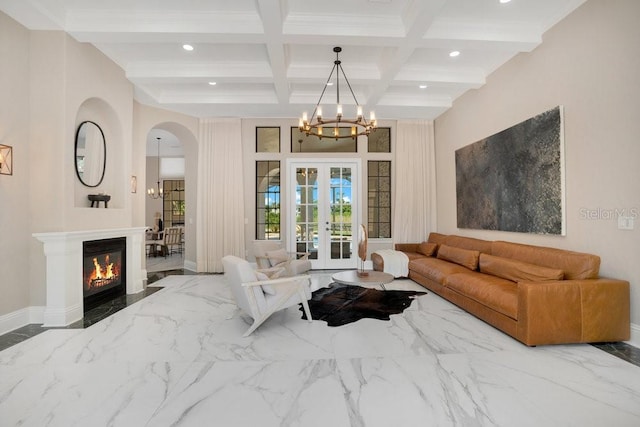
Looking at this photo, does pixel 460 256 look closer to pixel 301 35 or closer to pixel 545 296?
pixel 545 296

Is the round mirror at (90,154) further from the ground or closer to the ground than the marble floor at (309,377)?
further from the ground

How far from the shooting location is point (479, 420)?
1845 millimetres

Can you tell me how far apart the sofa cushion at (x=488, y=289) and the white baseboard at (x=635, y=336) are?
96cm

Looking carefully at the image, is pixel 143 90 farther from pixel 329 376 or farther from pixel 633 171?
pixel 633 171

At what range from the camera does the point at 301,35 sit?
3.58 metres

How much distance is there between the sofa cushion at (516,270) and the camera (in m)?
3.15

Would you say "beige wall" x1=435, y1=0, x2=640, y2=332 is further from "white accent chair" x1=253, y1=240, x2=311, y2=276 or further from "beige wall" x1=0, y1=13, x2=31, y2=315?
"beige wall" x1=0, y1=13, x2=31, y2=315

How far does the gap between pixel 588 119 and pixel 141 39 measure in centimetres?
519

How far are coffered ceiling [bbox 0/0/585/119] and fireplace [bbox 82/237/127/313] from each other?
8.52ft

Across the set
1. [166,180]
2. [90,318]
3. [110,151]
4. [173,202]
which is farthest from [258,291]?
[166,180]

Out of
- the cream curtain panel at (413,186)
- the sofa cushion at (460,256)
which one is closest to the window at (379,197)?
the cream curtain panel at (413,186)

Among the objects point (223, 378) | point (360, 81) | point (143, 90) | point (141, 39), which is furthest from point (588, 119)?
point (143, 90)

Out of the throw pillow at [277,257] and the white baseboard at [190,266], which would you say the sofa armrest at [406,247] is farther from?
the white baseboard at [190,266]

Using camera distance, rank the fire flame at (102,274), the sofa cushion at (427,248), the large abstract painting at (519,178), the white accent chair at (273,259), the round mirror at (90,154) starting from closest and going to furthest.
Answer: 1. the large abstract painting at (519,178)
2. the round mirror at (90,154)
3. the fire flame at (102,274)
4. the white accent chair at (273,259)
5. the sofa cushion at (427,248)
